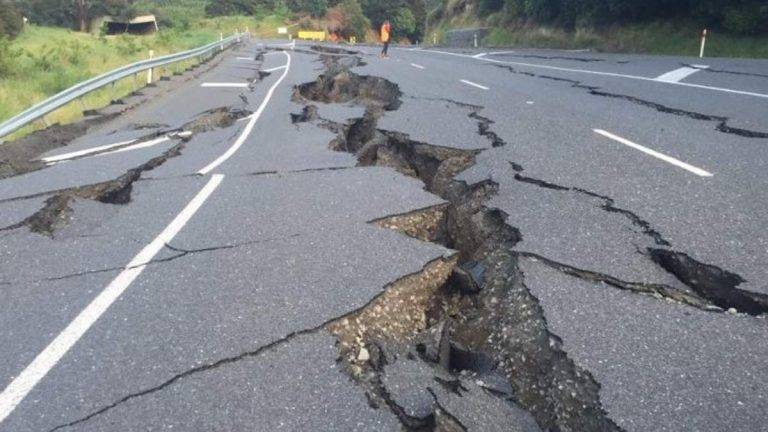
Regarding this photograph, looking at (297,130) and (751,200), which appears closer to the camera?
(751,200)

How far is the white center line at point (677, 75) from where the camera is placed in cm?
1284

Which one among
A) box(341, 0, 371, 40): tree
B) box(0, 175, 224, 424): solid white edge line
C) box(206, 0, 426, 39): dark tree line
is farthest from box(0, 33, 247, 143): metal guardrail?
box(206, 0, 426, 39): dark tree line

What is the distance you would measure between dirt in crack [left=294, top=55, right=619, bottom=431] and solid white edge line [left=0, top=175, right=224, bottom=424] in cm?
156

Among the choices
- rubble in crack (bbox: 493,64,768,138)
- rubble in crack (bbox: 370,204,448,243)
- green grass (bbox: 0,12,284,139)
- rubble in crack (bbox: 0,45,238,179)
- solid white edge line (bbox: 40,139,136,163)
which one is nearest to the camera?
rubble in crack (bbox: 370,204,448,243)

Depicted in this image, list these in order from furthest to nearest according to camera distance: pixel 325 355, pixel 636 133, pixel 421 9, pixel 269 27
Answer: pixel 421 9 < pixel 269 27 < pixel 636 133 < pixel 325 355

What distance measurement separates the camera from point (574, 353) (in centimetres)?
323

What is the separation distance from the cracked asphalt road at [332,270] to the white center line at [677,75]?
391 cm

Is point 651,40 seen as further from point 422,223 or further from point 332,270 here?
point 332,270

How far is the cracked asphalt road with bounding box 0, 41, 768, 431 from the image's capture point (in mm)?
2947

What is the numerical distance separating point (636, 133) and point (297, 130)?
4980 millimetres

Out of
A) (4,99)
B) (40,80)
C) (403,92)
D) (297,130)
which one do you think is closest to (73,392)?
(297,130)

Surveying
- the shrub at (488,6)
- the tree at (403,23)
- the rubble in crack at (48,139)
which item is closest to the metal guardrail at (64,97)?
the rubble in crack at (48,139)

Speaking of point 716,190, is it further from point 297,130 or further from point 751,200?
point 297,130

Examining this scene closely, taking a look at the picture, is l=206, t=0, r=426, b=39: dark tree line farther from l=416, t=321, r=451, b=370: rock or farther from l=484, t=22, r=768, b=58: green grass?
l=416, t=321, r=451, b=370: rock
